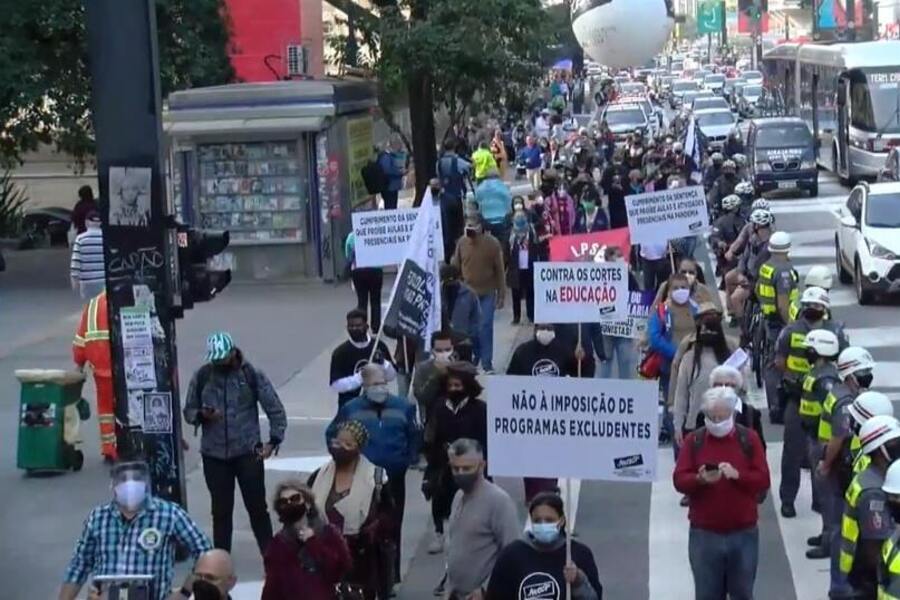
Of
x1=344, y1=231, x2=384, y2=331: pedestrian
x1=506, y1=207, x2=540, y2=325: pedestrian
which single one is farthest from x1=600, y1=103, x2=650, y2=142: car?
x1=344, y1=231, x2=384, y2=331: pedestrian

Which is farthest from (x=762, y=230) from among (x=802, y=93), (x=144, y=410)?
(x=802, y=93)

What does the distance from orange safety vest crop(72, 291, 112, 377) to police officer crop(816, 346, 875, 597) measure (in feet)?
19.9

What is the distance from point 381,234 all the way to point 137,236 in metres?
4.39

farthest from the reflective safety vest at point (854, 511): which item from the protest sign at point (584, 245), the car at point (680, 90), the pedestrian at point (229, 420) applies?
the car at point (680, 90)

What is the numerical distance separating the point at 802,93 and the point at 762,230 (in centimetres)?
3672

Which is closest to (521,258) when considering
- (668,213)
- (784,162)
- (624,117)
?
(668,213)

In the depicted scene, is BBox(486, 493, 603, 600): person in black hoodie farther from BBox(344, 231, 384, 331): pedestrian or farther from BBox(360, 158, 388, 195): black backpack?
BBox(360, 158, 388, 195): black backpack

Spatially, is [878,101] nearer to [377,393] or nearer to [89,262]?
[89,262]

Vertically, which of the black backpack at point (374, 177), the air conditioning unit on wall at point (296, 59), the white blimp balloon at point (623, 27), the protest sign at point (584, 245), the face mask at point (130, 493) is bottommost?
the face mask at point (130, 493)

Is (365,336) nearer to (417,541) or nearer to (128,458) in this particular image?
(417,541)

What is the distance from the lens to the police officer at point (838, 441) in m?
10.7

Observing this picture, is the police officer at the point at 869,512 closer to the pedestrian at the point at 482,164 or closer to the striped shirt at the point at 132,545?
the striped shirt at the point at 132,545

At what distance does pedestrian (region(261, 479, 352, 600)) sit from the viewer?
8820 mm

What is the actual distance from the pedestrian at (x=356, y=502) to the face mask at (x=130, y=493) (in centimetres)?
142
